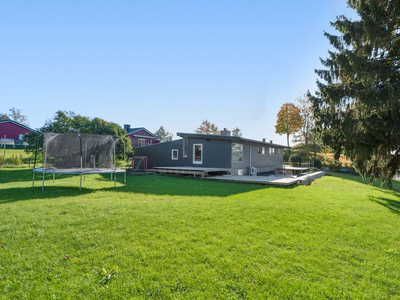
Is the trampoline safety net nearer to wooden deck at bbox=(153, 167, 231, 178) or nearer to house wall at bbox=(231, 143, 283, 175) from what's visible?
wooden deck at bbox=(153, 167, 231, 178)

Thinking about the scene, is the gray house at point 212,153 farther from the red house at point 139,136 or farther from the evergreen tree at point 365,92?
the red house at point 139,136

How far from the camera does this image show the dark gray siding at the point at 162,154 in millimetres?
16719

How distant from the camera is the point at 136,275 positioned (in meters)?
2.64

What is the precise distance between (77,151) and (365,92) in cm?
1128

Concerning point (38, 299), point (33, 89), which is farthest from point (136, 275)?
point (33, 89)

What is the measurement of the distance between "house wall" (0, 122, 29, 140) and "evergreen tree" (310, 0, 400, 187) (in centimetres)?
3592

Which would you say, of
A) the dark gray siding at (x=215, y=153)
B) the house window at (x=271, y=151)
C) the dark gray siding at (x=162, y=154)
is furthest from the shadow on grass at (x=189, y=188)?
the house window at (x=271, y=151)

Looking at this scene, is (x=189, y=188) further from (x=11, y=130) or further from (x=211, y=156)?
(x=11, y=130)

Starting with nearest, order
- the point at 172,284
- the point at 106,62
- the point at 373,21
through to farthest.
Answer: the point at 172,284 → the point at 373,21 → the point at 106,62

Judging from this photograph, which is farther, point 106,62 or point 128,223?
point 106,62

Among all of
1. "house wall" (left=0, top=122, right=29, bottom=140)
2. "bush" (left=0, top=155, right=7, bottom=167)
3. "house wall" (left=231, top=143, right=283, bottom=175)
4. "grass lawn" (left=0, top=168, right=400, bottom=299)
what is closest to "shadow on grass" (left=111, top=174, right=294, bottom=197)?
"grass lawn" (left=0, top=168, right=400, bottom=299)

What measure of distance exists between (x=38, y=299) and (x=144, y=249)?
52.1 inches

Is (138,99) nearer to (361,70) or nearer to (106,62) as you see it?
(106,62)

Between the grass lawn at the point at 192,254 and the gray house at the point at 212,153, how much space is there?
30.9 ft
